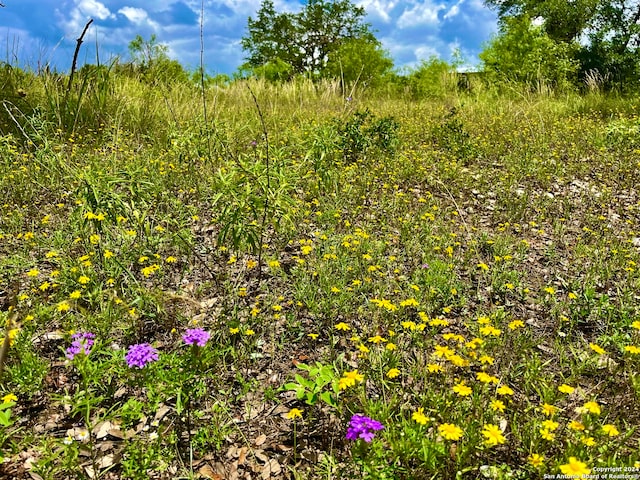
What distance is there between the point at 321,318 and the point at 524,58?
1538 centimetres

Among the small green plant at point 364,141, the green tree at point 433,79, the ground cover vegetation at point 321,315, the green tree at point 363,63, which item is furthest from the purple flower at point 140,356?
the green tree at point 363,63

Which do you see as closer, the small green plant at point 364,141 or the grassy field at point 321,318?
the grassy field at point 321,318

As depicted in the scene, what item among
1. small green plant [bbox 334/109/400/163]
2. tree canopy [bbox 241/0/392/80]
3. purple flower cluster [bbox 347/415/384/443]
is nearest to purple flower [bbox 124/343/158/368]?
purple flower cluster [bbox 347/415/384/443]

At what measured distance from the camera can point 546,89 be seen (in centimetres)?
1222

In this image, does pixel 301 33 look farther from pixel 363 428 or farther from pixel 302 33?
pixel 363 428

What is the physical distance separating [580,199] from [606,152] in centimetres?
206

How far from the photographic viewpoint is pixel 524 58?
1495 cm

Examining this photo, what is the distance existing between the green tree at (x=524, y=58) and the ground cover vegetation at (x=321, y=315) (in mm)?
9888

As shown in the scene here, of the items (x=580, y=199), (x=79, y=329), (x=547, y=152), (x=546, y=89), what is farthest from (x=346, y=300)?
(x=546, y=89)

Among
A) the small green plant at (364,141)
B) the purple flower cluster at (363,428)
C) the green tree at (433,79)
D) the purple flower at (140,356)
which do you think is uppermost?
the green tree at (433,79)

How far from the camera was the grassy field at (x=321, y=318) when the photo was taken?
1876mm

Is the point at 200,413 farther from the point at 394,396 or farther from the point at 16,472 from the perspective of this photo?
the point at 394,396

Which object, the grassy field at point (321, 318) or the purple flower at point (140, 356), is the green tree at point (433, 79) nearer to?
the grassy field at point (321, 318)

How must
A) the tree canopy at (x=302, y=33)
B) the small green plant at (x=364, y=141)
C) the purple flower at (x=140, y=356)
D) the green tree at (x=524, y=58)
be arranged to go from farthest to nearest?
the tree canopy at (x=302, y=33) < the green tree at (x=524, y=58) < the small green plant at (x=364, y=141) < the purple flower at (x=140, y=356)
